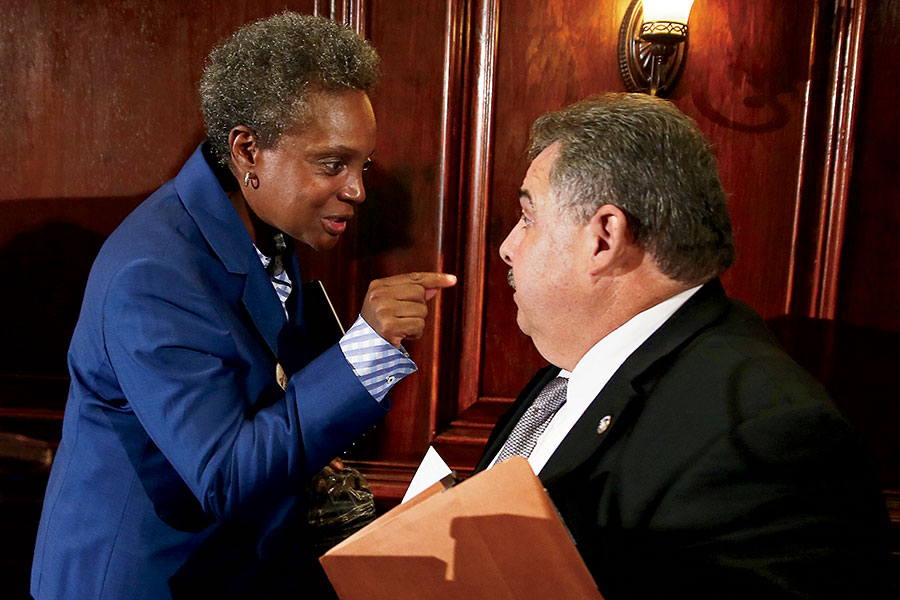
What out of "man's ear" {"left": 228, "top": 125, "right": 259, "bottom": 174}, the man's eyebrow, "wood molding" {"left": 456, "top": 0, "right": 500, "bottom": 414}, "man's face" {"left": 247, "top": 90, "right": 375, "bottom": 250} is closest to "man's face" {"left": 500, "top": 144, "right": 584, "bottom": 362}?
the man's eyebrow

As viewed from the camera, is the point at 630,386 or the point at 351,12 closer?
the point at 630,386

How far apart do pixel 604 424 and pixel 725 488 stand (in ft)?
0.63

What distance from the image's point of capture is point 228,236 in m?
1.36

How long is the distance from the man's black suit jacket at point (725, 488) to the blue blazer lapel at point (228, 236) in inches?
26.4

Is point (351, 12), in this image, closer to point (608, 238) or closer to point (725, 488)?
point (608, 238)

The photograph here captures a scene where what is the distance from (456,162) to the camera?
200 centimetres

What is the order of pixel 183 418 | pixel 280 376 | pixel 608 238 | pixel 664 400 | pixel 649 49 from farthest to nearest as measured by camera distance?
pixel 649 49
pixel 280 376
pixel 183 418
pixel 608 238
pixel 664 400

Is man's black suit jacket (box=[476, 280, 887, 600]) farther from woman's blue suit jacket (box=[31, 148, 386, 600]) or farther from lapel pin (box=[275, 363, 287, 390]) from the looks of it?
lapel pin (box=[275, 363, 287, 390])

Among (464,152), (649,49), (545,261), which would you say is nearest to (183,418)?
(545,261)

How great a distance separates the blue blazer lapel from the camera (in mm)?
1343

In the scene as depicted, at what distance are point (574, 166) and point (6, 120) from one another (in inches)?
69.2

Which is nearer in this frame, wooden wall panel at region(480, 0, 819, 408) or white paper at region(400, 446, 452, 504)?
white paper at region(400, 446, 452, 504)

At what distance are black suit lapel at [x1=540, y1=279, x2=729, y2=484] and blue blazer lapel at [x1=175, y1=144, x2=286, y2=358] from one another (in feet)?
2.13

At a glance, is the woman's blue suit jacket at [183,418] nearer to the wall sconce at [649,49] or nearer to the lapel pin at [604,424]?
the lapel pin at [604,424]
